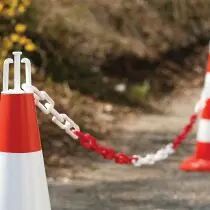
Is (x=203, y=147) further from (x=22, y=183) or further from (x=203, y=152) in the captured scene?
(x=22, y=183)

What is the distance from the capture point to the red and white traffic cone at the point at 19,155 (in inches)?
170

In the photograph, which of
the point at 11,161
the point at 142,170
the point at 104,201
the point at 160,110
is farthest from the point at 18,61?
the point at 160,110

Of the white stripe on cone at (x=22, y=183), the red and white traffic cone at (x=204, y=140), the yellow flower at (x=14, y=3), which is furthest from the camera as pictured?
the yellow flower at (x=14, y=3)

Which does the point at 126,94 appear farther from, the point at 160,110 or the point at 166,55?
the point at 166,55

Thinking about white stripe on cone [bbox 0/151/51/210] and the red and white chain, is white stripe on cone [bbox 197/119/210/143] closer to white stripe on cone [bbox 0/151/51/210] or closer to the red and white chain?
the red and white chain

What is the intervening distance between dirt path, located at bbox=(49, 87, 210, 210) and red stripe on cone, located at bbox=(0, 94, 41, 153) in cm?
149

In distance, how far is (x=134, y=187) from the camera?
21.4ft

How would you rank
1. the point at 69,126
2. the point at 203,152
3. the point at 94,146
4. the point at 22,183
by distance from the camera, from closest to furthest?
1. the point at 22,183
2. the point at 69,126
3. the point at 94,146
4. the point at 203,152

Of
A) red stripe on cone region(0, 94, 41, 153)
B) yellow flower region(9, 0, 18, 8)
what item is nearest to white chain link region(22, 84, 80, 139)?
red stripe on cone region(0, 94, 41, 153)

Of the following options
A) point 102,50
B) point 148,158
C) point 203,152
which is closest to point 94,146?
point 148,158

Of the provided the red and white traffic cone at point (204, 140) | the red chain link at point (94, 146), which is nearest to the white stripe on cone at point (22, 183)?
the red chain link at point (94, 146)

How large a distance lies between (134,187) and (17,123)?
7.55 ft

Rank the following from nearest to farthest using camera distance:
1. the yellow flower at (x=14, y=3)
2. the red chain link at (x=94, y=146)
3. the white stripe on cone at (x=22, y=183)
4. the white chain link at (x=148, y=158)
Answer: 1. the white stripe on cone at (x=22, y=183)
2. the red chain link at (x=94, y=146)
3. the white chain link at (x=148, y=158)
4. the yellow flower at (x=14, y=3)

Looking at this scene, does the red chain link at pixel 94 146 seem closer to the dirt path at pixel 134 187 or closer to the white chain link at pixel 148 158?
the white chain link at pixel 148 158
